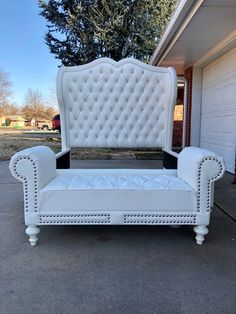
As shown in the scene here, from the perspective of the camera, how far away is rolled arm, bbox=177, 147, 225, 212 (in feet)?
7.35

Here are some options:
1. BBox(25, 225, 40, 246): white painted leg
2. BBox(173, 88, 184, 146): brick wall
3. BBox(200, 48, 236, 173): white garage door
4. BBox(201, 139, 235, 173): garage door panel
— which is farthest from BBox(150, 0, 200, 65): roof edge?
BBox(173, 88, 184, 146): brick wall

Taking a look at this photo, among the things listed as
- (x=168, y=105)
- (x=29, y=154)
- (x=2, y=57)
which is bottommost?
(x=29, y=154)

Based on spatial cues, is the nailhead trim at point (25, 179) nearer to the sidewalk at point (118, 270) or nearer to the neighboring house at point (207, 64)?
the sidewalk at point (118, 270)

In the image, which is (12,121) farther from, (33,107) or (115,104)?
(115,104)

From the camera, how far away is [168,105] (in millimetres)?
3727

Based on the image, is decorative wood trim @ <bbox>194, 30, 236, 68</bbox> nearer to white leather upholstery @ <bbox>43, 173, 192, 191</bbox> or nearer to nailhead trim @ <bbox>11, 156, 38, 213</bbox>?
white leather upholstery @ <bbox>43, 173, 192, 191</bbox>

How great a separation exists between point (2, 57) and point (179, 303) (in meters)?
28.5

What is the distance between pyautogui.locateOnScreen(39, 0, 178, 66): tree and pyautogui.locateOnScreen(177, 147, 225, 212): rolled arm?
9.40 metres

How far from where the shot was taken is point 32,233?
2.35 meters

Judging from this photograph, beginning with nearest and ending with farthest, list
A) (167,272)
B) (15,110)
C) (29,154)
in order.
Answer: (167,272) < (29,154) < (15,110)

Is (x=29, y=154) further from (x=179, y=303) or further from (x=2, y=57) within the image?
(x=2, y=57)

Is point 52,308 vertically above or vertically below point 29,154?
below

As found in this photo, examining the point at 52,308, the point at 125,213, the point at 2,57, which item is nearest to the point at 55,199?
the point at 125,213

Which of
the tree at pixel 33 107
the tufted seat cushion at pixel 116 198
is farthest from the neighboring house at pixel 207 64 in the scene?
the tree at pixel 33 107
